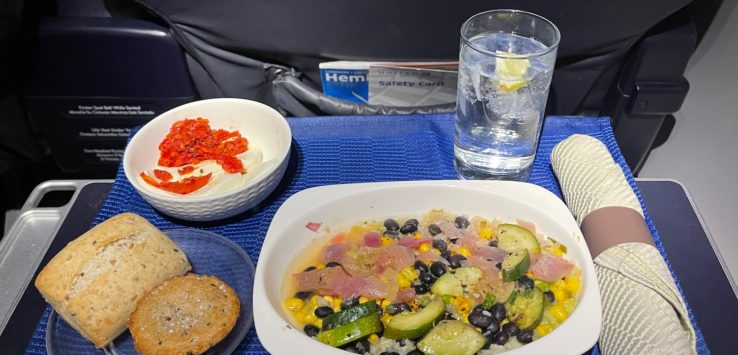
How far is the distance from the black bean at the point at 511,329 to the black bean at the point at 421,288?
137 millimetres

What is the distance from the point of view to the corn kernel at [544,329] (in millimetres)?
915

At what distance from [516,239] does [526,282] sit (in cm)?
8

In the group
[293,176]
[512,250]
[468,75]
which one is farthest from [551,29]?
[293,176]

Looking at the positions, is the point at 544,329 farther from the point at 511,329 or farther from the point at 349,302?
the point at 349,302

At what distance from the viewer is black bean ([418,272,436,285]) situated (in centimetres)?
99

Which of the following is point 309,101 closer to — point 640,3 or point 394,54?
point 394,54

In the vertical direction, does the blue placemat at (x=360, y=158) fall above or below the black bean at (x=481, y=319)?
below

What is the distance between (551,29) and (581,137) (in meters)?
0.23

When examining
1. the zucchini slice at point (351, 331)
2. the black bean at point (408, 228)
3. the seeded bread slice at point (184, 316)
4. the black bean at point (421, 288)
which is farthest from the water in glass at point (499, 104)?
the seeded bread slice at point (184, 316)

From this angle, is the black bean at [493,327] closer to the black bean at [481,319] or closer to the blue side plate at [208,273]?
the black bean at [481,319]

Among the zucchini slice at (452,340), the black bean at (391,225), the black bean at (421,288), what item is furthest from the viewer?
the black bean at (391,225)

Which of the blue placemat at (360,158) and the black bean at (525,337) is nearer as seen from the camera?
the black bean at (525,337)

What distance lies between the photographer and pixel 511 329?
A: 0.91m

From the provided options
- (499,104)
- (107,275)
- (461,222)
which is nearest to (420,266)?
(461,222)
